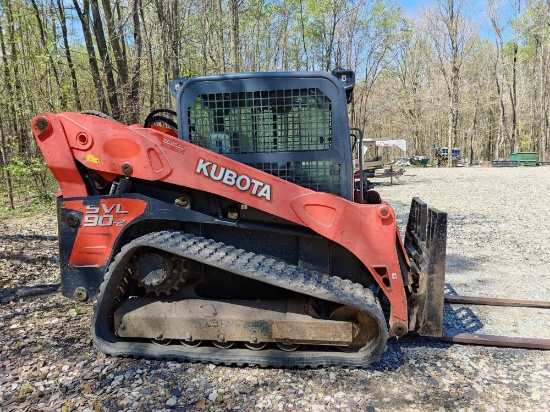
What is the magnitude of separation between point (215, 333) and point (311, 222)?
3.67 ft

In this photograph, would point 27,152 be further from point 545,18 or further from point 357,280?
point 545,18

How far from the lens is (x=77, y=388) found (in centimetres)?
291

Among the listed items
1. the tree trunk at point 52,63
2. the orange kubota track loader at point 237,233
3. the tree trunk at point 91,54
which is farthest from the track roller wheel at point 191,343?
the tree trunk at point 52,63

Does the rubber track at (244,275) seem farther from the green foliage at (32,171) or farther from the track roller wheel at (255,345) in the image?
the green foliage at (32,171)

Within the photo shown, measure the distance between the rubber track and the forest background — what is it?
8.35 metres

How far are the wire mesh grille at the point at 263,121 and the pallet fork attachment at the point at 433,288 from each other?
1127 millimetres

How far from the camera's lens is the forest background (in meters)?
11.2

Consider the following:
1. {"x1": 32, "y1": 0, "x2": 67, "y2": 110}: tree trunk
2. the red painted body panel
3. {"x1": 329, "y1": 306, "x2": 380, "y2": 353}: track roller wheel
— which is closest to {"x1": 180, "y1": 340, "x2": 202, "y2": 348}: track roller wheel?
the red painted body panel

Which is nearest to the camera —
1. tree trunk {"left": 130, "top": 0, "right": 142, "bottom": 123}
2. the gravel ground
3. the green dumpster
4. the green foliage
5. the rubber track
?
the gravel ground

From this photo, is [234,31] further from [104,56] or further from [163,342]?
[163,342]

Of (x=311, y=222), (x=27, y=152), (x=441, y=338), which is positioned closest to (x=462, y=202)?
(x=441, y=338)

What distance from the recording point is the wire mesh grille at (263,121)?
3350 mm

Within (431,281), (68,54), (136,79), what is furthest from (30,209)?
(431,281)

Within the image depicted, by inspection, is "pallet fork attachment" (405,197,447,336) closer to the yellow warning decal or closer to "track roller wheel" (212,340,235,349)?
"track roller wheel" (212,340,235,349)
